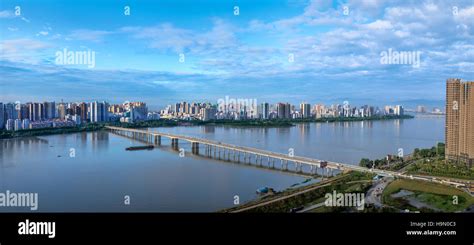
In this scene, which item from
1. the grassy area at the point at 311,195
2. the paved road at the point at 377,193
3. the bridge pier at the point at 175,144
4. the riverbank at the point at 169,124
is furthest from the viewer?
the riverbank at the point at 169,124

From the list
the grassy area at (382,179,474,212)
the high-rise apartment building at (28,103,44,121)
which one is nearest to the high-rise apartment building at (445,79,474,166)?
the grassy area at (382,179,474,212)

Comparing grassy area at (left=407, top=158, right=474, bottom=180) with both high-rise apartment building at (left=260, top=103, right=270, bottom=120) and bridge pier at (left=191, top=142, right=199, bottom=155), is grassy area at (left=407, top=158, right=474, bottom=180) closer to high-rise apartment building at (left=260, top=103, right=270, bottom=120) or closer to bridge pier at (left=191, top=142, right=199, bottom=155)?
bridge pier at (left=191, top=142, right=199, bottom=155)

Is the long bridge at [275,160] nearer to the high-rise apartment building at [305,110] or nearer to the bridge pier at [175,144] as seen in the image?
the bridge pier at [175,144]

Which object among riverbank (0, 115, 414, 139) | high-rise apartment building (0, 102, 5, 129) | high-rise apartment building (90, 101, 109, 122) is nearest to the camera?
high-rise apartment building (0, 102, 5, 129)

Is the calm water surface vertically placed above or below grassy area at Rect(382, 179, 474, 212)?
below

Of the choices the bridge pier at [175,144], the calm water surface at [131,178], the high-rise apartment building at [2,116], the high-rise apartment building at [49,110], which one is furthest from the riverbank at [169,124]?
the bridge pier at [175,144]

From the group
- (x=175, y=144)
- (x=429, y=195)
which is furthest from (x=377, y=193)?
(x=175, y=144)

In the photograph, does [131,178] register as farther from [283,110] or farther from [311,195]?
[283,110]
